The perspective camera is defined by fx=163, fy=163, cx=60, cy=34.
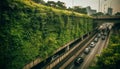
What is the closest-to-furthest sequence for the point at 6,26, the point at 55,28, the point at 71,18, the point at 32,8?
the point at 6,26, the point at 32,8, the point at 55,28, the point at 71,18

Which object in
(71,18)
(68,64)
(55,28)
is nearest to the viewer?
(55,28)

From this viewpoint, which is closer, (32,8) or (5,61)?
(5,61)

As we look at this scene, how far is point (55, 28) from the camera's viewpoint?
37844 millimetres

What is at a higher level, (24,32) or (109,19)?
(109,19)

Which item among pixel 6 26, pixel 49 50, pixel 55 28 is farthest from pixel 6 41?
pixel 55 28

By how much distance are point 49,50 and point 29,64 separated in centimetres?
801

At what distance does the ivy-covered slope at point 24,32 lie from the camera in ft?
69.1

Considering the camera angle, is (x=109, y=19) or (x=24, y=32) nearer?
(x=24, y=32)

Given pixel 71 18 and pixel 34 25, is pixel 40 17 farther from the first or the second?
pixel 71 18

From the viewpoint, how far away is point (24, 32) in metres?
24.6

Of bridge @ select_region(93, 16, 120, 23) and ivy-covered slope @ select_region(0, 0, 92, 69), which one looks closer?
ivy-covered slope @ select_region(0, 0, 92, 69)

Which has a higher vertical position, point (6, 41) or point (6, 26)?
point (6, 26)

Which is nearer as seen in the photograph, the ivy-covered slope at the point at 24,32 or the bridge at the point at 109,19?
the ivy-covered slope at the point at 24,32

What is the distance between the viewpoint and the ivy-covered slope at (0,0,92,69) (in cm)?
2106
